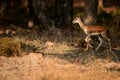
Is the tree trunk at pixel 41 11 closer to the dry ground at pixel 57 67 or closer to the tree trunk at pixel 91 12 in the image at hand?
the tree trunk at pixel 91 12

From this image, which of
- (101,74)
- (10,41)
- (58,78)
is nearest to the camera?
(58,78)

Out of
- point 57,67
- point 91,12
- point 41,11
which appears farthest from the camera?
point 41,11

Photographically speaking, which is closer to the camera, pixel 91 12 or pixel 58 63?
pixel 58 63

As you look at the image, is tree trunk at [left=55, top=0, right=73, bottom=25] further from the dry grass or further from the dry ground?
the dry ground

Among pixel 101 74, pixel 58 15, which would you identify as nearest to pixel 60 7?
pixel 58 15

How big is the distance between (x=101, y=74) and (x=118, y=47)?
11.7 ft

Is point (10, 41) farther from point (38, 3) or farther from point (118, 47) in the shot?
A: point (38, 3)

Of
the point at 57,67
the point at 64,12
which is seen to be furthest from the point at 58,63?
the point at 64,12

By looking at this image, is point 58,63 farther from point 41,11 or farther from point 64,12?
point 64,12

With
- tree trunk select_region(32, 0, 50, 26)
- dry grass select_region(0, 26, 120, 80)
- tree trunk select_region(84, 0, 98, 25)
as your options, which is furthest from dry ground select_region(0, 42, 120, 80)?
tree trunk select_region(32, 0, 50, 26)

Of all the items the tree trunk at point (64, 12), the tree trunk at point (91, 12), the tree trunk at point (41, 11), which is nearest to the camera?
the tree trunk at point (91, 12)

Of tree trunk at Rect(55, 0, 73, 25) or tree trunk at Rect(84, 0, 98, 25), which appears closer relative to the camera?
tree trunk at Rect(84, 0, 98, 25)

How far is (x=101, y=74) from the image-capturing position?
423 inches

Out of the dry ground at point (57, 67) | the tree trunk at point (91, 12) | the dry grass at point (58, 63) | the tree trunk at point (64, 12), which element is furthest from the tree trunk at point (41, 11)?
the dry ground at point (57, 67)
